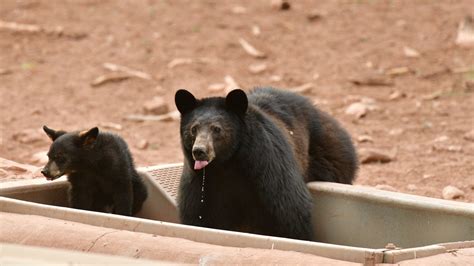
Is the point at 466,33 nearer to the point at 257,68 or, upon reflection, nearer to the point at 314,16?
the point at 314,16

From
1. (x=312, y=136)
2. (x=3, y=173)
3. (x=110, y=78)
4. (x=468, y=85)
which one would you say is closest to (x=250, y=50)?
(x=110, y=78)

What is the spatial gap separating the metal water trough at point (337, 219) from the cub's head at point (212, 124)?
59 cm

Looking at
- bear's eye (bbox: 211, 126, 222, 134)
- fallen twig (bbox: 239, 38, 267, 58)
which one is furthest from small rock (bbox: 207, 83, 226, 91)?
bear's eye (bbox: 211, 126, 222, 134)

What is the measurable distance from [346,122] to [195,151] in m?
6.12

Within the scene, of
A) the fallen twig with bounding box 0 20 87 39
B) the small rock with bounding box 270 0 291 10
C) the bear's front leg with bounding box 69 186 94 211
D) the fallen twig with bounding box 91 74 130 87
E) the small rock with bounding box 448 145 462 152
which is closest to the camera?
the bear's front leg with bounding box 69 186 94 211

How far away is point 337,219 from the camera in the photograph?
24.5 feet

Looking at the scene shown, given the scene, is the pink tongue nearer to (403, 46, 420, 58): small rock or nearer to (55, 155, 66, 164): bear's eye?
(55, 155, 66, 164): bear's eye

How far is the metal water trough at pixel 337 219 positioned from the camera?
561 centimetres

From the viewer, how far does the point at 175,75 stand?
49.0 ft

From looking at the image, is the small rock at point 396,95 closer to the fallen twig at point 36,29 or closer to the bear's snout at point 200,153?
the fallen twig at point 36,29

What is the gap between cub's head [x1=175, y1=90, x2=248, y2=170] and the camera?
6.98m

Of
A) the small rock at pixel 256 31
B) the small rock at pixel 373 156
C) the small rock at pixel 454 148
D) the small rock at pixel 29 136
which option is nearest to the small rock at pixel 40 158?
the small rock at pixel 29 136

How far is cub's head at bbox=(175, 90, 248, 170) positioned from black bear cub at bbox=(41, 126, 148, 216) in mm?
1021

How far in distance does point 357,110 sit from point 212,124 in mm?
6215
